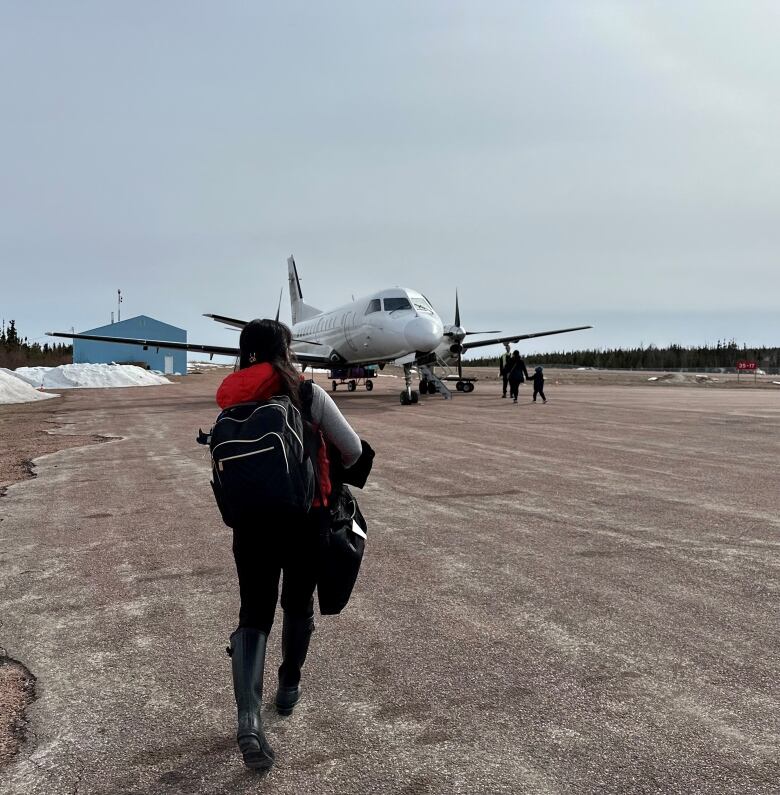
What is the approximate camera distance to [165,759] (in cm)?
294

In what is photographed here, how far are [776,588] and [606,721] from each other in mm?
2473

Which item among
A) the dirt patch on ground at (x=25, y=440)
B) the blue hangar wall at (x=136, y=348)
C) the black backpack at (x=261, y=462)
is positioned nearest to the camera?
the black backpack at (x=261, y=462)

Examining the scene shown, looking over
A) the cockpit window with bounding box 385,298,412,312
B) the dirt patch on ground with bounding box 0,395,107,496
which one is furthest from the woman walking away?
the cockpit window with bounding box 385,298,412,312

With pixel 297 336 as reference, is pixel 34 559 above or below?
below

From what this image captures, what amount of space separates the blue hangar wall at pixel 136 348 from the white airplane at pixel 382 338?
44107 millimetres

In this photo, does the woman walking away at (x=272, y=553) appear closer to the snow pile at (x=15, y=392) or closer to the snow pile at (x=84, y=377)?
the snow pile at (x=15, y=392)

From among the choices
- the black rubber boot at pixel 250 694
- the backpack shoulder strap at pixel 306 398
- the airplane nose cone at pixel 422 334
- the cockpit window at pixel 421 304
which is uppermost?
the cockpit window at pixel 421 304

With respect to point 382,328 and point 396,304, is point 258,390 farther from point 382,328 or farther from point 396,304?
point 396,304

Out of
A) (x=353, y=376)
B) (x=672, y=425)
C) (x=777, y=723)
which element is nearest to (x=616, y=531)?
(x=777, y=723)

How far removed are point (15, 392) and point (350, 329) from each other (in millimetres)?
14521

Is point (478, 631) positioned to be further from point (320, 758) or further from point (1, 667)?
point (1, 667)

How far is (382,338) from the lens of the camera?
83.2 feet

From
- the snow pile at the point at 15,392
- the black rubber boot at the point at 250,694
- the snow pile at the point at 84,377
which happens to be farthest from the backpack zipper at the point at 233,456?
the snow pile at the point at 84,377

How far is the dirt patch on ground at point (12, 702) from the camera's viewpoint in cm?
304
